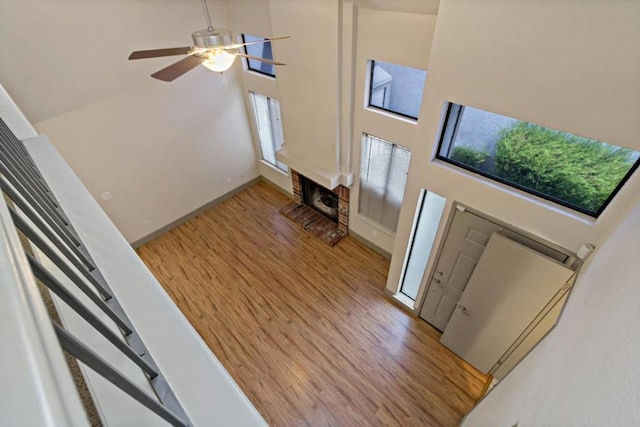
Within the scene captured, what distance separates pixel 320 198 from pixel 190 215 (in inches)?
106

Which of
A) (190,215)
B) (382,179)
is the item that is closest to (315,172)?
(382,179)

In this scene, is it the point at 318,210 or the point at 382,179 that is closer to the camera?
the point at 382,179

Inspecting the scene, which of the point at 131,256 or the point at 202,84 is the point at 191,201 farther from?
the point at 131,256

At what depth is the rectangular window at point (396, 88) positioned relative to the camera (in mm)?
3621

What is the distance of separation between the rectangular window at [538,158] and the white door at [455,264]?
56 centimetres

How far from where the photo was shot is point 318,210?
21.0 ft

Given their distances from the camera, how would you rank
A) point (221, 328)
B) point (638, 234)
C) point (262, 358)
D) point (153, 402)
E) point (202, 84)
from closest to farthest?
point (153, 402) → point (638, 234) → point (262, 358) → point (221, 328) → point (202, 84)

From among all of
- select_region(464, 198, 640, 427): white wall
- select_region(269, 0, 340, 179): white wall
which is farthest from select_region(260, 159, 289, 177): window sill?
select_region(464, 198, 640, 427): white wall

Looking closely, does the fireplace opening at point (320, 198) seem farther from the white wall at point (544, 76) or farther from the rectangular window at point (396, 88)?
the white wall at point (544, 76)

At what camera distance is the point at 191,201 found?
6.28 metres

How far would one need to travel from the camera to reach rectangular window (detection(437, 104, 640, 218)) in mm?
2371

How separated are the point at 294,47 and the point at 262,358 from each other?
4.31m

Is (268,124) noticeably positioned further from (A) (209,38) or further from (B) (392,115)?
(A) (209,38)

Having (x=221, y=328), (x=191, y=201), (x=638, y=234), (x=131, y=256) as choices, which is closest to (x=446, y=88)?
(x=638, y=234)
